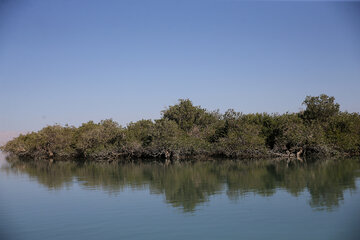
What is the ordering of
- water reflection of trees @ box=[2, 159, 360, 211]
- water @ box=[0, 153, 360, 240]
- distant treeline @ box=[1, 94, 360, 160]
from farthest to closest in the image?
distant treeline @ box=[1, 94, 360, 160], water reflection of trees @ box=[2, 159, 360, 211], water @ box=[0, 153, 360, 240]

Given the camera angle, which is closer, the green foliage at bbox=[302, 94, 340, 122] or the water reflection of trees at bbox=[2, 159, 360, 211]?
the water reflection of trees at bbox=[2, 159, 360, 211]

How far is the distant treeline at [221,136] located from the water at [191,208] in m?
15.2

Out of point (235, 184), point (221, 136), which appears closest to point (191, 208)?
point (235, 184)

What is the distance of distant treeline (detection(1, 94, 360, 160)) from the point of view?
1597 inches

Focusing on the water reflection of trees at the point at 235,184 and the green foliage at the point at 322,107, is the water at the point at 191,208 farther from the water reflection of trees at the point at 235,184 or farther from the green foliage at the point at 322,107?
the green foliage at the point at 322,107

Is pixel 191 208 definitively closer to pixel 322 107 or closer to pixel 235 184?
pixel 235 184

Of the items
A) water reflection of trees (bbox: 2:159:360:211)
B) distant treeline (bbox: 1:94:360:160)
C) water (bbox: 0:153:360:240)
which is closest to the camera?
water (bbox: 0:153:360:240)

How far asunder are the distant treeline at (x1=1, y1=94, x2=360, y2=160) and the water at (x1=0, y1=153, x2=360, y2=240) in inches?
599

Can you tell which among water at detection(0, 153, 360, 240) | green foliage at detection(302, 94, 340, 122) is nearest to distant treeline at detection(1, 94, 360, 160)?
green foliage at detection(302, 94, 340, 122)

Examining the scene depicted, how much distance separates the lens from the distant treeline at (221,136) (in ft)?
133

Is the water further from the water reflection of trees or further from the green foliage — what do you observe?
the green foliage

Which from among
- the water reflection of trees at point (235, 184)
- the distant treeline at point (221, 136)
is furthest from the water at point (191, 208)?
the distant treeline at point (221, 136)

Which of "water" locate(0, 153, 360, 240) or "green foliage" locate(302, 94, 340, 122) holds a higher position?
"green foliage" locate(302, 94, 340, 122)

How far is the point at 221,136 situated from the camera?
158ft
